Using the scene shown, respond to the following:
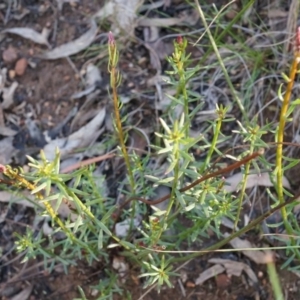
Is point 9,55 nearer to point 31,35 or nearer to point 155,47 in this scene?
point 31,35

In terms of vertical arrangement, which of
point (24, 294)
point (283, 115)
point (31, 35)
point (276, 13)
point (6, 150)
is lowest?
point (24, 294)

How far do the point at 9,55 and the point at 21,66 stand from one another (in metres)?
0.07

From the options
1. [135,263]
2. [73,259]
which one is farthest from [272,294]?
[73,259]

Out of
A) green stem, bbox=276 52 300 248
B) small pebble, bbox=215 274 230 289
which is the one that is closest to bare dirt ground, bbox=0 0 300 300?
small pebble, bbox=215 274 230 289

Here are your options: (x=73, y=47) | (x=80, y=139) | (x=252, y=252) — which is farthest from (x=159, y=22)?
(x=252, y=252)

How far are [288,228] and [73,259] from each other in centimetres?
76

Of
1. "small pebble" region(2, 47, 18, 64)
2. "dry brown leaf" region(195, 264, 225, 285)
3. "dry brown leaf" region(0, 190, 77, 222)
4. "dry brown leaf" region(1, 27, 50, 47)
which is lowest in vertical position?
"dry brown leaf" region(195, 264, 225, 285)

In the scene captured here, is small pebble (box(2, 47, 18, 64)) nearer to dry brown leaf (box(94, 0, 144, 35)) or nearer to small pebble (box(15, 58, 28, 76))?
small pebble (box(15, 58, 28, 76))

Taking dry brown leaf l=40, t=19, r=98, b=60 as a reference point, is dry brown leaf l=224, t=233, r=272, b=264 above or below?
below

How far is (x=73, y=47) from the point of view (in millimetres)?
2623

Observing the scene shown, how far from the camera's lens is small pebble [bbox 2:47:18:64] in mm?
2621

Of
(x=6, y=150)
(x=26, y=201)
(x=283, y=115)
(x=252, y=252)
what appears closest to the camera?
(x=283, y=115)

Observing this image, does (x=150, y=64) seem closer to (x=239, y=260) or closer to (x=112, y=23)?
(x=112, y=23)

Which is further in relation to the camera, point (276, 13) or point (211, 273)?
point (276, 13)
